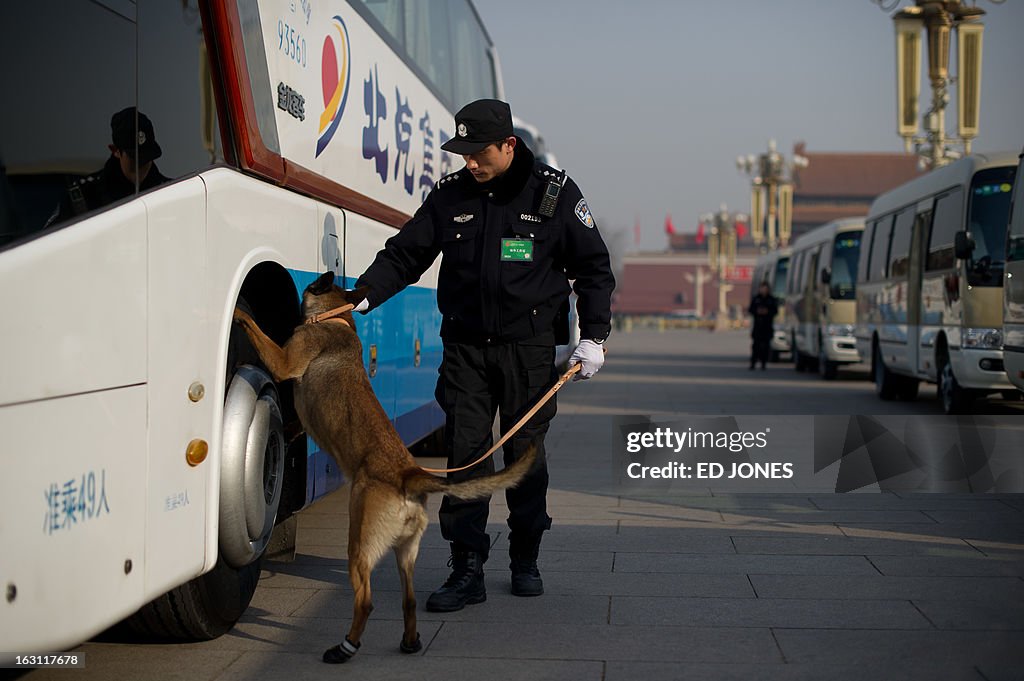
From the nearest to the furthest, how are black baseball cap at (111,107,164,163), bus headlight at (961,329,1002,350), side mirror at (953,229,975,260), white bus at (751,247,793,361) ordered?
black baseball cap at (111,107,164,163), bus headlight at (961,329,1002,350), side mirror at (953,229,975,260), white bus at (751,247,793,361)

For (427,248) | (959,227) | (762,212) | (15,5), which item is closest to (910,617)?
(427,248)

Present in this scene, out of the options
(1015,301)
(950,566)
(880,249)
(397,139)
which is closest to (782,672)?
(950,566)

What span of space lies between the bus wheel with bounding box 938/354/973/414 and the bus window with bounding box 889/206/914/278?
8.26ft

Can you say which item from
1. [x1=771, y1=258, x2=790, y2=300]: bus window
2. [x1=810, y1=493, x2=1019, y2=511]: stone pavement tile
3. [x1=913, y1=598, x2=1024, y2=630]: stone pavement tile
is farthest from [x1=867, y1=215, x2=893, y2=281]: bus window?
[x1=771, y1=258, x2=790, y2=300]: bus window

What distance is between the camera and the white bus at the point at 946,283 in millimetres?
13953

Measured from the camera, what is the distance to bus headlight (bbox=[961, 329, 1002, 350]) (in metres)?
13.8

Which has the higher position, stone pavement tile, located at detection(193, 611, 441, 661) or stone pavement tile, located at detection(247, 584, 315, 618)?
stone pavement tile, located at detection(193, 611, 441, 661)

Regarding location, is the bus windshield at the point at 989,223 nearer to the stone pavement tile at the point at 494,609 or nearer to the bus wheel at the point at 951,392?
the bus wheel at the point at 951,392

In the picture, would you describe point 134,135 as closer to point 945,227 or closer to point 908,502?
point 908,502

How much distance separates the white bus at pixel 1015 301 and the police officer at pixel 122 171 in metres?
8.70

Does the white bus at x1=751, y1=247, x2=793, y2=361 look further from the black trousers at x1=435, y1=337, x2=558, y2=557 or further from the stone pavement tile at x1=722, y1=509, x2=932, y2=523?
the black trousers at x1=435, y1=337, x2=558, y2=557

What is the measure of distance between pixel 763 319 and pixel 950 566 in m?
21.6

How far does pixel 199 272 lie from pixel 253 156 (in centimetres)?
78

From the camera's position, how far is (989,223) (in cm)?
1439
